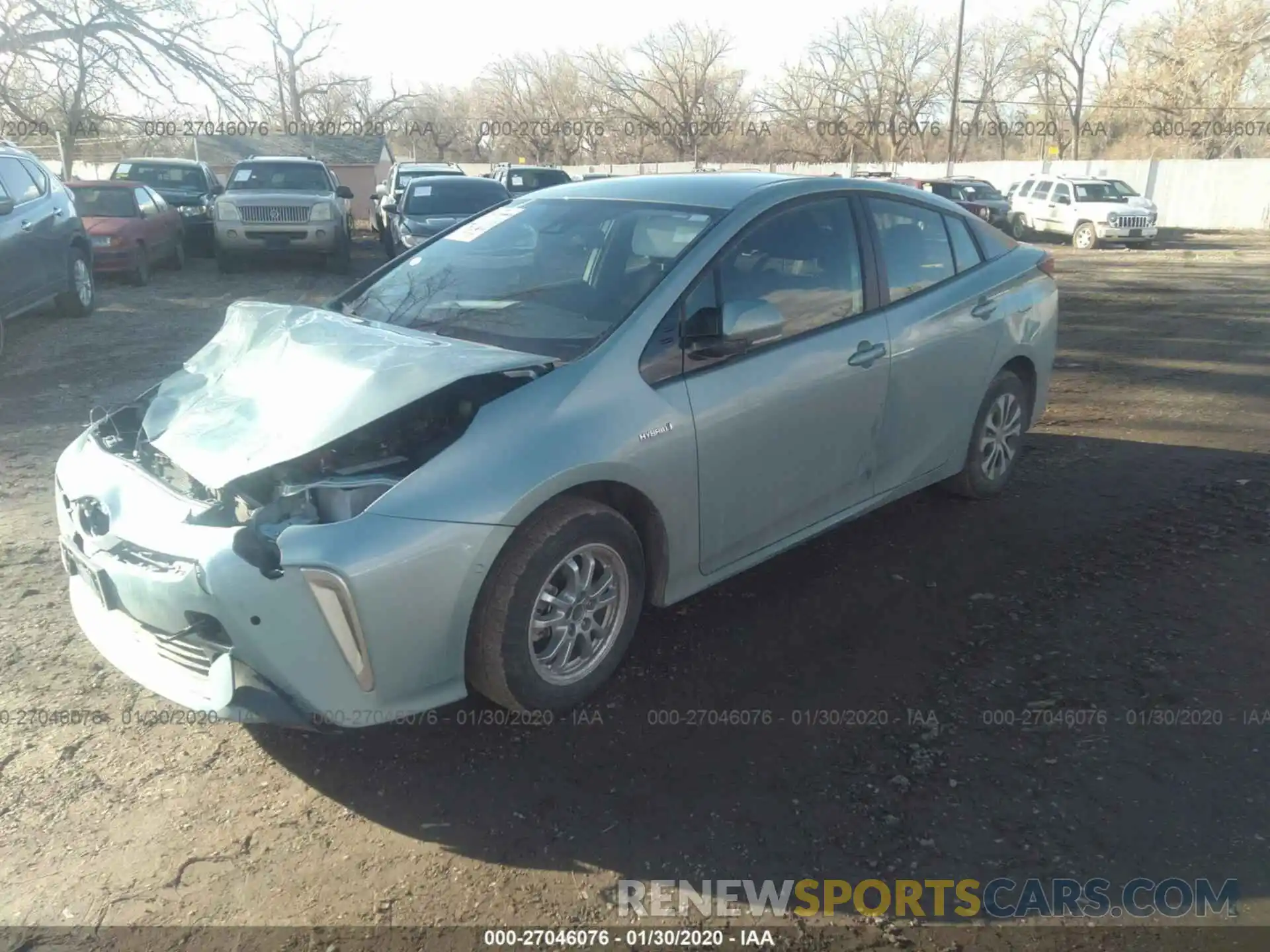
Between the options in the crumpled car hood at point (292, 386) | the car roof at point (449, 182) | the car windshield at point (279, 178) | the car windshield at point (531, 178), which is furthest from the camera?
the car windshield at point (531, 178)

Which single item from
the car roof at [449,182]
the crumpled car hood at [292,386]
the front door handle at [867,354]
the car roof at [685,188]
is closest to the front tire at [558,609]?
the crumpled car hood at [292,386]

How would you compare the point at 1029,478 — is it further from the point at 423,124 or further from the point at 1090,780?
the point at 423,124

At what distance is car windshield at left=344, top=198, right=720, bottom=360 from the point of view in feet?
12.0

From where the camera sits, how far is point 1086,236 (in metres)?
24.6

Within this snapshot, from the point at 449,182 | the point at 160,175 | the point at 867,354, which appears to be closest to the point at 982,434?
the point at 867,354

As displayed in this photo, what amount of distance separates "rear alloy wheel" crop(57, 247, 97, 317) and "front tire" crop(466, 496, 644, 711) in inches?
380

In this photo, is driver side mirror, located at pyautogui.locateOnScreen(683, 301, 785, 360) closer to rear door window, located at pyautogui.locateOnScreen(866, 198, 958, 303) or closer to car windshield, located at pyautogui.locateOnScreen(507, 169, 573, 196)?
rear door window, located at pyautogui.locateOnScreen(866, 198, 958, 303)

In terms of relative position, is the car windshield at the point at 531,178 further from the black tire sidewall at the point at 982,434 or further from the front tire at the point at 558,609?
the front tire at the point at 558,609

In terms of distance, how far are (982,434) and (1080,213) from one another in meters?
22.6

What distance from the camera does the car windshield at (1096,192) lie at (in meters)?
24.8

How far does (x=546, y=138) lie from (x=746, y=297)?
58456 millimetres

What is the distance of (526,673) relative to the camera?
3104 millimetres

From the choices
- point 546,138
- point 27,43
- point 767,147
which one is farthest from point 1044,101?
point 27,43

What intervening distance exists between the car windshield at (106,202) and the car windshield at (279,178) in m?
1.70
